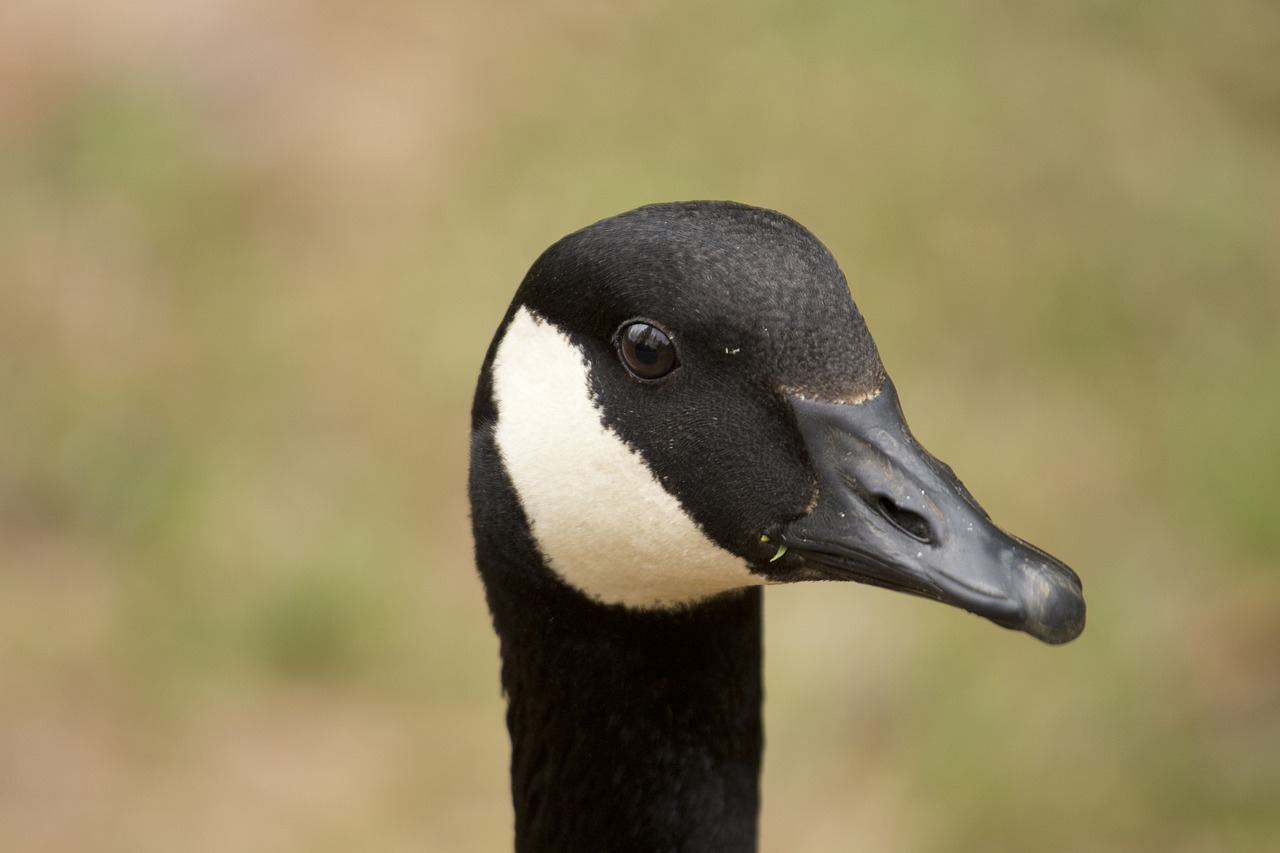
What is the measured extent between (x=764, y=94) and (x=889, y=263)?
106 centimetres

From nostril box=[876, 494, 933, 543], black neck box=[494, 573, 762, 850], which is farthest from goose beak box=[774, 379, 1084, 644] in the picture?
black neck box=[494, 573, 762, 850]

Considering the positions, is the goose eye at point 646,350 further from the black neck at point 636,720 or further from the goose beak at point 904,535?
the black neck at point 636,720

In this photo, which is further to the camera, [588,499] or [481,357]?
[481,357]

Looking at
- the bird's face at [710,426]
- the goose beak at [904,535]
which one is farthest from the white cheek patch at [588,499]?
the goose beak at [904,535]

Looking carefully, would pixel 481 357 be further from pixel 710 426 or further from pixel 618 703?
pixel 710 426

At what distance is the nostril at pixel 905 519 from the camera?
5.65 feet

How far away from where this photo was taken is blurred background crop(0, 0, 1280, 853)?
4.11m

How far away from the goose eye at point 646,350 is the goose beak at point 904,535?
18 centimetres

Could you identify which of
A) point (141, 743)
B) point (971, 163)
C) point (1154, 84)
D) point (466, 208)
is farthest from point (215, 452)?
point (1154, 84)

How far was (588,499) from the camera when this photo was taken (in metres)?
1.93

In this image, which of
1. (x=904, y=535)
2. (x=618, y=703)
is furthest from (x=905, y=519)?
(x=618, y=703)

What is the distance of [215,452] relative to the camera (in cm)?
488

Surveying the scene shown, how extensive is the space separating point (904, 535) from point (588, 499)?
43 centimetres

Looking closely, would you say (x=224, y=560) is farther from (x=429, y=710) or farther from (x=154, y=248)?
(x=154, y=248)
